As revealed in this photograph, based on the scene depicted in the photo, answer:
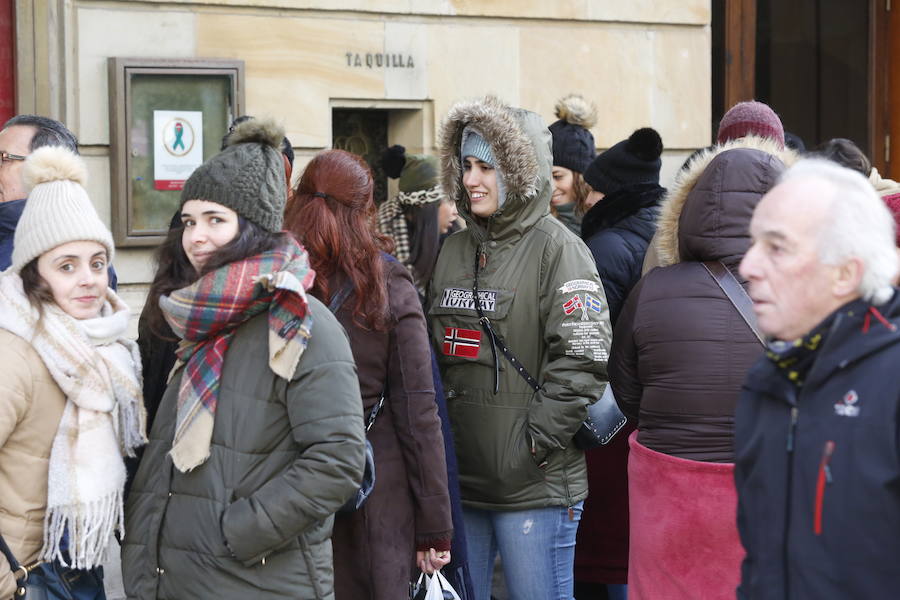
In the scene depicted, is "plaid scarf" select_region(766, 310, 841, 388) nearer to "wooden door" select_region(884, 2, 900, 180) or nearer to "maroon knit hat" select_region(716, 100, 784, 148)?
"maroon knit hat" select_region(716, 100, 784, 148)

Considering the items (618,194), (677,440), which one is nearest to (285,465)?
(677,440)

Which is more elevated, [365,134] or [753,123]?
[365,134]

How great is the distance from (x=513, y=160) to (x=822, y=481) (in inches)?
88.5

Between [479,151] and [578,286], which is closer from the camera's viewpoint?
[578,286]

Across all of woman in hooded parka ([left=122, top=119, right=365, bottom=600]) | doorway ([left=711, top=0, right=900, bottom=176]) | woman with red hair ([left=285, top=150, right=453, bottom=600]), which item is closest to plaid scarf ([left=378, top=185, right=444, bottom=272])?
woman with red hair ([left=285, top=150, right=453, bottom=600])

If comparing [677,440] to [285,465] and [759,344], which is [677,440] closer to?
[759,344]

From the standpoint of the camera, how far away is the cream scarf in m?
3.20

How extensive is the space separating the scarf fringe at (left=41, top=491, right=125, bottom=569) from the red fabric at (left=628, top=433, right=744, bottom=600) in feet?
5.10

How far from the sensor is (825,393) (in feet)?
7.77

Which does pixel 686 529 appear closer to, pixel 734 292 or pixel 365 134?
pixel 734 292

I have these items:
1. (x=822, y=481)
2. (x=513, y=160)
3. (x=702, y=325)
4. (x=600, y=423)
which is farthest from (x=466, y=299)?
(x=822, y=481)

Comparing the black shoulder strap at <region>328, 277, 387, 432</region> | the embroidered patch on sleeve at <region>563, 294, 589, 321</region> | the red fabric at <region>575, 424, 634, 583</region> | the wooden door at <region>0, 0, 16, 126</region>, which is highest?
the wooden door at <region>0, 0, 16, 126</region>

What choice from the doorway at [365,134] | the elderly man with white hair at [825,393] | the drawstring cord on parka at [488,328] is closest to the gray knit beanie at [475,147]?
the drawstring cord on parka at [488,328]

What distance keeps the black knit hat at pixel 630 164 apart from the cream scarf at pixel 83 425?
2687mm
